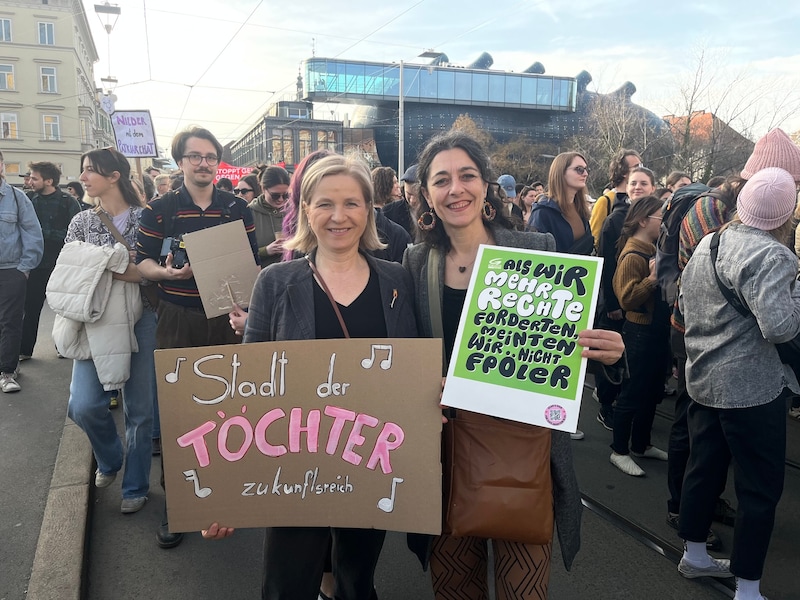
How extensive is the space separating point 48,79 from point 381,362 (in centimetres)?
5661

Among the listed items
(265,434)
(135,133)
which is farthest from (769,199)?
(135,133)

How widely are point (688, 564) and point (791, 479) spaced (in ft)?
5.51

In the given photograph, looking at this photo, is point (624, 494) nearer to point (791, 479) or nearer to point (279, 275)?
point (791, 479)

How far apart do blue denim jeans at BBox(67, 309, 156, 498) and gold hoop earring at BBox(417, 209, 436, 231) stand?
6.61 ft

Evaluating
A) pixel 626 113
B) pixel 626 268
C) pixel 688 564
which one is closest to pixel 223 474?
pixel 688 564

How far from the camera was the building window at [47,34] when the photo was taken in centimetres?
4578

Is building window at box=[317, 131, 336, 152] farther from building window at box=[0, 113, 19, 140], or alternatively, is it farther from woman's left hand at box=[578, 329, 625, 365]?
woman's left hand at box=[578, 329, 625, 365]

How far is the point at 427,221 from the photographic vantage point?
2.18 meters

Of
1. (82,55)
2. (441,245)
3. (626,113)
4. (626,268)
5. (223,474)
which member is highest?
(82,55)

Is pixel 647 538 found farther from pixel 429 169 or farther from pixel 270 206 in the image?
pixel 270 206

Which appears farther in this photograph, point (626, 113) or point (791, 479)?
point (626, 113)

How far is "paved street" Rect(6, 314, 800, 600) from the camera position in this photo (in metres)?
2.76

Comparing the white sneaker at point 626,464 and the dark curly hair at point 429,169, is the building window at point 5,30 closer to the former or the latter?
the dark curly hair at point 429,169

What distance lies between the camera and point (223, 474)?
1803 millimetres
